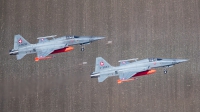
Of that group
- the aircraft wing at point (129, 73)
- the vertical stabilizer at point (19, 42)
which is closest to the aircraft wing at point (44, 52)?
the vertical stabilizer at point (19, 42)

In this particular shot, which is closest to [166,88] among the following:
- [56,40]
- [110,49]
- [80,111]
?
[110,49]

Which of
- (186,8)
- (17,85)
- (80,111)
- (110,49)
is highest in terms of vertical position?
(186,8)

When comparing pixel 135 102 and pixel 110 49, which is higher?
pixel 110 49

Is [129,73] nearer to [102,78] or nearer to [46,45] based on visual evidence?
[102,78]

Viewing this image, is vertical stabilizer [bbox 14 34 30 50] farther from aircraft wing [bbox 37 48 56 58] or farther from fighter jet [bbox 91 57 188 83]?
fighter jet [bbox 91 57 188 83]

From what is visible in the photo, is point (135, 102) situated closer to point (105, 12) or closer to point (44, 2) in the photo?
point (105, 12)

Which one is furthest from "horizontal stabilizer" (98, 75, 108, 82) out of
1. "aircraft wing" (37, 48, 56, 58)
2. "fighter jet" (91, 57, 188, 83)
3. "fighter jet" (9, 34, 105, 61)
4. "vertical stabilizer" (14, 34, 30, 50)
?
"vertical stabilizer" (14, 34, 30, 50)

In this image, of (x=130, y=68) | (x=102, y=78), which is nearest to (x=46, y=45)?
(x=102, y=78)
